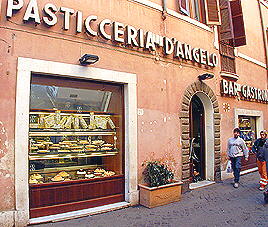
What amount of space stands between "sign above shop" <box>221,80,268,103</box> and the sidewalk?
139 inches

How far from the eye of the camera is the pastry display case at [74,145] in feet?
16.2

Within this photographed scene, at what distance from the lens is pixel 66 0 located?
5.12m

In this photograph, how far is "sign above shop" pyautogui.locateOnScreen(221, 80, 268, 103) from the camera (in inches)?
339

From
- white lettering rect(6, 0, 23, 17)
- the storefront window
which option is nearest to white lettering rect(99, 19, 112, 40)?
white lettering rect(6, 0, 23, 17)

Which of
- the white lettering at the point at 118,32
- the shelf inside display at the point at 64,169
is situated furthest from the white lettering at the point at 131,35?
the shelf inside display at the point at 64,169

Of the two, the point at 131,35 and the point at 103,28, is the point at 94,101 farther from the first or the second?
the point at 131,35

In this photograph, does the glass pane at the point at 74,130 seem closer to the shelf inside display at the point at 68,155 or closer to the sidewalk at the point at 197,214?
the shelf inside display at the point at 68,155

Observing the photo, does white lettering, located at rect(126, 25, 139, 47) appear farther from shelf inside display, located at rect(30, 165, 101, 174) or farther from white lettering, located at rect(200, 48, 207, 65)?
shelf inside display, located at rect(30, 165, 101, 174)

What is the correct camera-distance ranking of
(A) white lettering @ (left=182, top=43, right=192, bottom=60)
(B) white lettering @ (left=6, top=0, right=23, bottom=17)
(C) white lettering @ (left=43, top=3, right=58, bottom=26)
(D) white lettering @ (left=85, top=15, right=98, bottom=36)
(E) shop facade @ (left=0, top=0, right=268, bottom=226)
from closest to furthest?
(B) white lettering @ (left=6, top=0, right=23, bottom=17), (E) shop facade @ (left=0, top=0, right=268, bottom=226), (C) white lettering @ (left=43, top=3, right=58, bottom=26), (D) white lettering @ (left=85, top=15, right=98, bottom=36), (A) white lettering @ (left=182, top=43, right=192, bottom=60)

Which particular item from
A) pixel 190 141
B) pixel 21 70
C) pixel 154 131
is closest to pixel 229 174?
pixel 190 141

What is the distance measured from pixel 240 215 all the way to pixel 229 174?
3640 mm

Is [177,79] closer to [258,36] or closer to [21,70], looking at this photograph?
[21,70]

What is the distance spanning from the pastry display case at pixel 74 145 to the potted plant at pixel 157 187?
0.56 m

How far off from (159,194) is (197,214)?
0.91 metres
